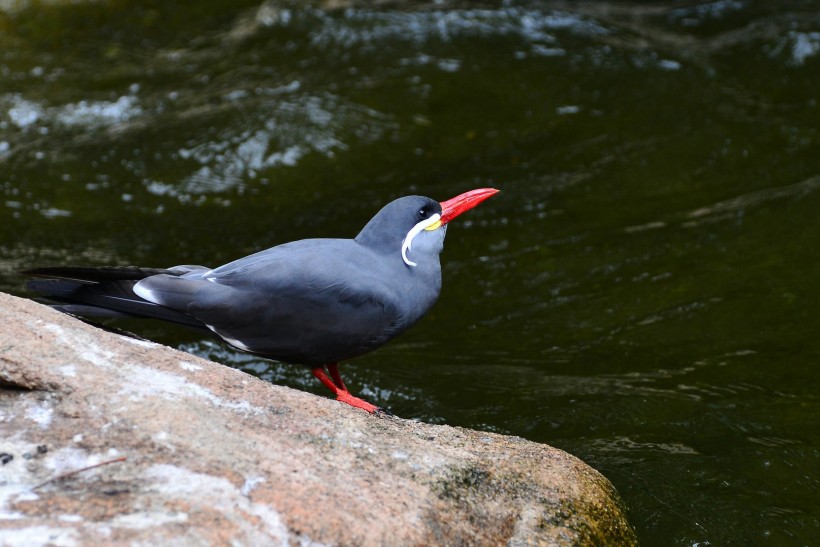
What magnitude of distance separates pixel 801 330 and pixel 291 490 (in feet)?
11.5

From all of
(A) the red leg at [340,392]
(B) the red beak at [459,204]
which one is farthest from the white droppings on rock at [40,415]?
(B) the red beak at [459,204]

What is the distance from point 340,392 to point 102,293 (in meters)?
1.01

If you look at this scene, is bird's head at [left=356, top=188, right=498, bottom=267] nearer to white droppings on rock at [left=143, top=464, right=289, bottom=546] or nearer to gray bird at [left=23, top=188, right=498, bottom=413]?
gray bird at [left=23, top=188, right=498, bottom=413]

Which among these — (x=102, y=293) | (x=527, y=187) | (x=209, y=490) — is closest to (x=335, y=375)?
(x=102, y=293)

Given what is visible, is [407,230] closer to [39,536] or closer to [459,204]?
[459,204]

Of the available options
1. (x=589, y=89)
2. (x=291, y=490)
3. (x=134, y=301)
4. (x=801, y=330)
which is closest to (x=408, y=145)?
(x=589, y=89)

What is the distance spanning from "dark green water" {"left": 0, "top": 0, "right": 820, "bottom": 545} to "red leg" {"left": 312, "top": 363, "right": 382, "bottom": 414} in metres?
0.66

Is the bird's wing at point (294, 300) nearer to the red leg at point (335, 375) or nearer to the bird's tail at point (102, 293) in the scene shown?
the bird's tail at point (102, 293)

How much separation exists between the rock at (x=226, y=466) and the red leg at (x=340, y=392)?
29 cm

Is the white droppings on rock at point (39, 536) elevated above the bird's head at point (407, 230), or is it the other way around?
the bird's head at point (407, 230)

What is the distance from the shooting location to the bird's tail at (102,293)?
3.79m

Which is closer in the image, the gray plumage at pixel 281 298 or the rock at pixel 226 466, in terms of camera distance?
the rock at pixel 226 466

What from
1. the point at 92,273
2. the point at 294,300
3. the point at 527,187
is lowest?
the point at 527,187

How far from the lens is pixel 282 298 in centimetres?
389
